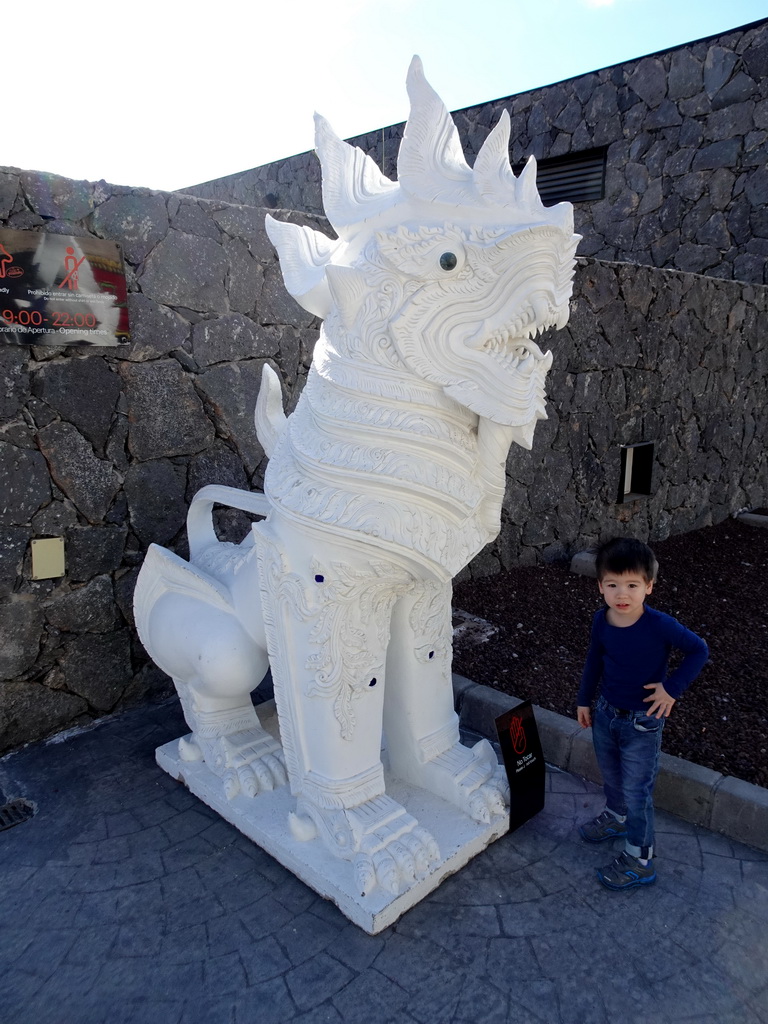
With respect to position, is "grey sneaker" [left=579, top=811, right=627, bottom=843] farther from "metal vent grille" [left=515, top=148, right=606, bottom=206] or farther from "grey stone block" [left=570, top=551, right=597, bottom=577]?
"metal vent grille" [left=515, top=148, right=606, bottom=206]

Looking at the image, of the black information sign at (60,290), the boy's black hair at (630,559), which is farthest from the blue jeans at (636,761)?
the black information sign at (60,290)

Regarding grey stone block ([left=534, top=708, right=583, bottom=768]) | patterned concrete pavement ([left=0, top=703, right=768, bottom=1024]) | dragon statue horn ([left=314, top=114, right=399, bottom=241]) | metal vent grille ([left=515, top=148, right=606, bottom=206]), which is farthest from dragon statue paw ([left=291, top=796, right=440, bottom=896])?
metal vent grille ([left=515, top=148, right=606, bottom=206])

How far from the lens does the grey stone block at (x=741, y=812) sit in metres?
2.11

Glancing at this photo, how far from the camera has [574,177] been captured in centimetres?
764

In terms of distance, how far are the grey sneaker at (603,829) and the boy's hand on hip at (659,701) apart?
0.50m

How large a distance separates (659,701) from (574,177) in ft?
24.0

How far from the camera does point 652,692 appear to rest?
189cm

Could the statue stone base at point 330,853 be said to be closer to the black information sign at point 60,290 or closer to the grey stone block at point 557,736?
the grey stone block at point 557,736

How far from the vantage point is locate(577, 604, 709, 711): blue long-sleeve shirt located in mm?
1818

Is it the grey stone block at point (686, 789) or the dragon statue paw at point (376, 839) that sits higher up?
the dragon statue paw at point (376, 839)

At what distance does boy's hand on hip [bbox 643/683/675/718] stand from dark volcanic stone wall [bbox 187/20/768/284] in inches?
252

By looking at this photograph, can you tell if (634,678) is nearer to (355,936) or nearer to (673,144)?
(355,936)

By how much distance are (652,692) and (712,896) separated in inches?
24.1

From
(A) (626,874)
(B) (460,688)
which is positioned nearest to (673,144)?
(B) (460,688)
